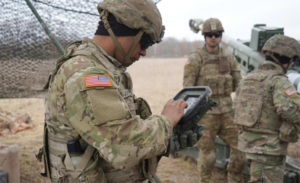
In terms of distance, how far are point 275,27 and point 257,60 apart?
65 cm

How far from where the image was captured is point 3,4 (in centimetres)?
373

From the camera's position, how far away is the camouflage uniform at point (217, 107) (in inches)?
171

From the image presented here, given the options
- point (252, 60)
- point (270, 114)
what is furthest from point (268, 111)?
point (252, 60)

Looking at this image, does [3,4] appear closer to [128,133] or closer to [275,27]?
[128,133]

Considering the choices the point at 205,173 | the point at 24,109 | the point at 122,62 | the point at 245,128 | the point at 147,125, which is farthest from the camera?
the point at 24,109

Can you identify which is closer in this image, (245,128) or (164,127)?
(164,127)

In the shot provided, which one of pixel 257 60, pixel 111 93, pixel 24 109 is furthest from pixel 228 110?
pixel 24 109

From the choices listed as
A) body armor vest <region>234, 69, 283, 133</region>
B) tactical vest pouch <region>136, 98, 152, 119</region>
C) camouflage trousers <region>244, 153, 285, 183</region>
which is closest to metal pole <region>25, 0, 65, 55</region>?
tactical vest pouch <region>136, 98, 152, 119</region>

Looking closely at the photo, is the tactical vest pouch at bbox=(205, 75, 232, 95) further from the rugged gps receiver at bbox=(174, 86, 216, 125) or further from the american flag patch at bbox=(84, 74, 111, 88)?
the american flag patch at bbox=(84, 74, 111, 88)

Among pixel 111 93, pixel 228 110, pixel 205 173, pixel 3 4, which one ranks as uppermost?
pixel 3 4

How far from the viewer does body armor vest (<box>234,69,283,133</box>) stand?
3354 millimetres

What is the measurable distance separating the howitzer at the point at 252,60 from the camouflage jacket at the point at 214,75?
54cm

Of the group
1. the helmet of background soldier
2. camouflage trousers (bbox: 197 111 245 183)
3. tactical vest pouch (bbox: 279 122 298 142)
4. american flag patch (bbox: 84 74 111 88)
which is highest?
the helmet of background soldier

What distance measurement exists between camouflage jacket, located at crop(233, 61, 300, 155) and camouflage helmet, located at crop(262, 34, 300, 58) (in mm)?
152
